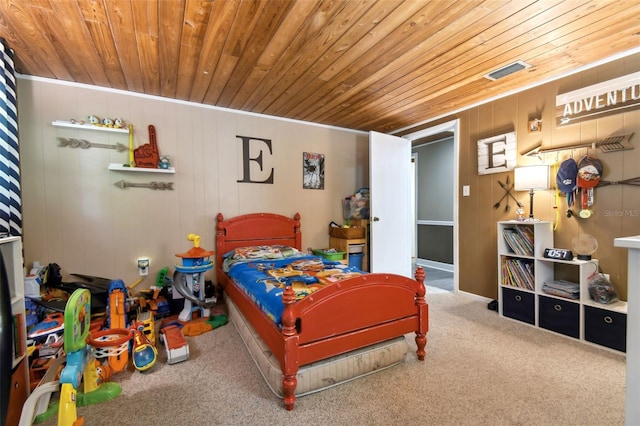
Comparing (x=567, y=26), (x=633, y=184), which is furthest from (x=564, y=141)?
(x=567, y=26)

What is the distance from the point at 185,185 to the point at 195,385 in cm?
219

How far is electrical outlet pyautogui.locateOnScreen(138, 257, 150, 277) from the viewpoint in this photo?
300cm

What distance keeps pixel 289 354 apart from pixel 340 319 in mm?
380

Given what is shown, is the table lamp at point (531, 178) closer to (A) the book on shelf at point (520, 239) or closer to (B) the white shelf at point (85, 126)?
(A) the book on shelf at point (520, 239)

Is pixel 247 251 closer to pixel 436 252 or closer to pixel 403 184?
pixel 403 184

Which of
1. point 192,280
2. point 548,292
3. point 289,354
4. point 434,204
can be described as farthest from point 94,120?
point 434,204

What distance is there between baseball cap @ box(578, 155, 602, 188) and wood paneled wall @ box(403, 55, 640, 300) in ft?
0.21

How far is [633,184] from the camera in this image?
88.9 inches

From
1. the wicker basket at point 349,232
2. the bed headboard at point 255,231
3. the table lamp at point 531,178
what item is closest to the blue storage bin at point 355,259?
the wicker basket at point 349,232

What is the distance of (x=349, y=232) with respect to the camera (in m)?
3.91

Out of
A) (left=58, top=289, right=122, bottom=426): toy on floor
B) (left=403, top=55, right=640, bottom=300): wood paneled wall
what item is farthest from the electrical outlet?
(left=403, top=55, right=640, bottom=300): wood paneled wall

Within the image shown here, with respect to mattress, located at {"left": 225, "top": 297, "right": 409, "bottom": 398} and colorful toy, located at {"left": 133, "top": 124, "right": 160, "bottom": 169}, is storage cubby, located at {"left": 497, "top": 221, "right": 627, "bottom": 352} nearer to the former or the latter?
mattress, located at {"left": 225, "top": 297, "right": 409, "bottom": 398}

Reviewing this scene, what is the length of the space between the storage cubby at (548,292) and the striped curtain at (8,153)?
4291 mm

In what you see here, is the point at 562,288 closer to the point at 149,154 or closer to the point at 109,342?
the point at 109,342
